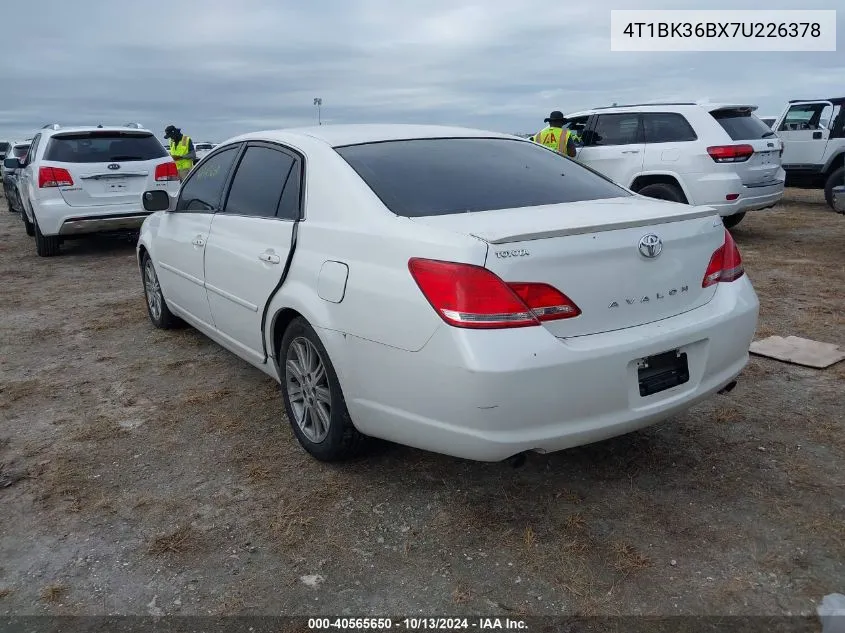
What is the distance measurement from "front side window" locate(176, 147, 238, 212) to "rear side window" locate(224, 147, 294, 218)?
0.65ft

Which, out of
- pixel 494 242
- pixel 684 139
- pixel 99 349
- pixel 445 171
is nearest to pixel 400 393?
pixel 494 242

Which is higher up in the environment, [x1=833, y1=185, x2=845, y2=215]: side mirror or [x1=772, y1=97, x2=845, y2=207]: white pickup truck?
[x1=772, y1=97, x2=845, y2=207]: white pickup truck

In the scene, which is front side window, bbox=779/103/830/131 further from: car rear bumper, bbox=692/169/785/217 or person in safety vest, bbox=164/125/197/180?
person in safety vest, bbox=164/125/197/180

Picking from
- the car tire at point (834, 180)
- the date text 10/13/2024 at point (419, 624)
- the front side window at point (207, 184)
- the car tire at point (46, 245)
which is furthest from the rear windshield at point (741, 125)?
the car tire at point (46, 245)

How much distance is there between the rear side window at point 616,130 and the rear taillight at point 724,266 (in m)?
6.50

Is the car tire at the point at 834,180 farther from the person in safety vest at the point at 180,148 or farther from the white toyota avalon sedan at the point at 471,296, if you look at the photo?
the person in safety vest at the point at 180,148

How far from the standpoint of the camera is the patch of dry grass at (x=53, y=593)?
8.13 feet

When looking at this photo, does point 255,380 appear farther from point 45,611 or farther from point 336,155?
point 45,611

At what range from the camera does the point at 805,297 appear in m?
6.20

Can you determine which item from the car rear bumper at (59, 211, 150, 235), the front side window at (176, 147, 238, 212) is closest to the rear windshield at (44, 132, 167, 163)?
the car rear bumper at (59, 211, 150, 235)

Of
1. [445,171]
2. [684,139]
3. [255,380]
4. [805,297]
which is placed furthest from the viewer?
[684,139]

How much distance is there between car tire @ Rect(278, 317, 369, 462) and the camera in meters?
3.08

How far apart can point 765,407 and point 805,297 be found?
2887mm

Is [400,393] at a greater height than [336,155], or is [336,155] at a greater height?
[336,155]
